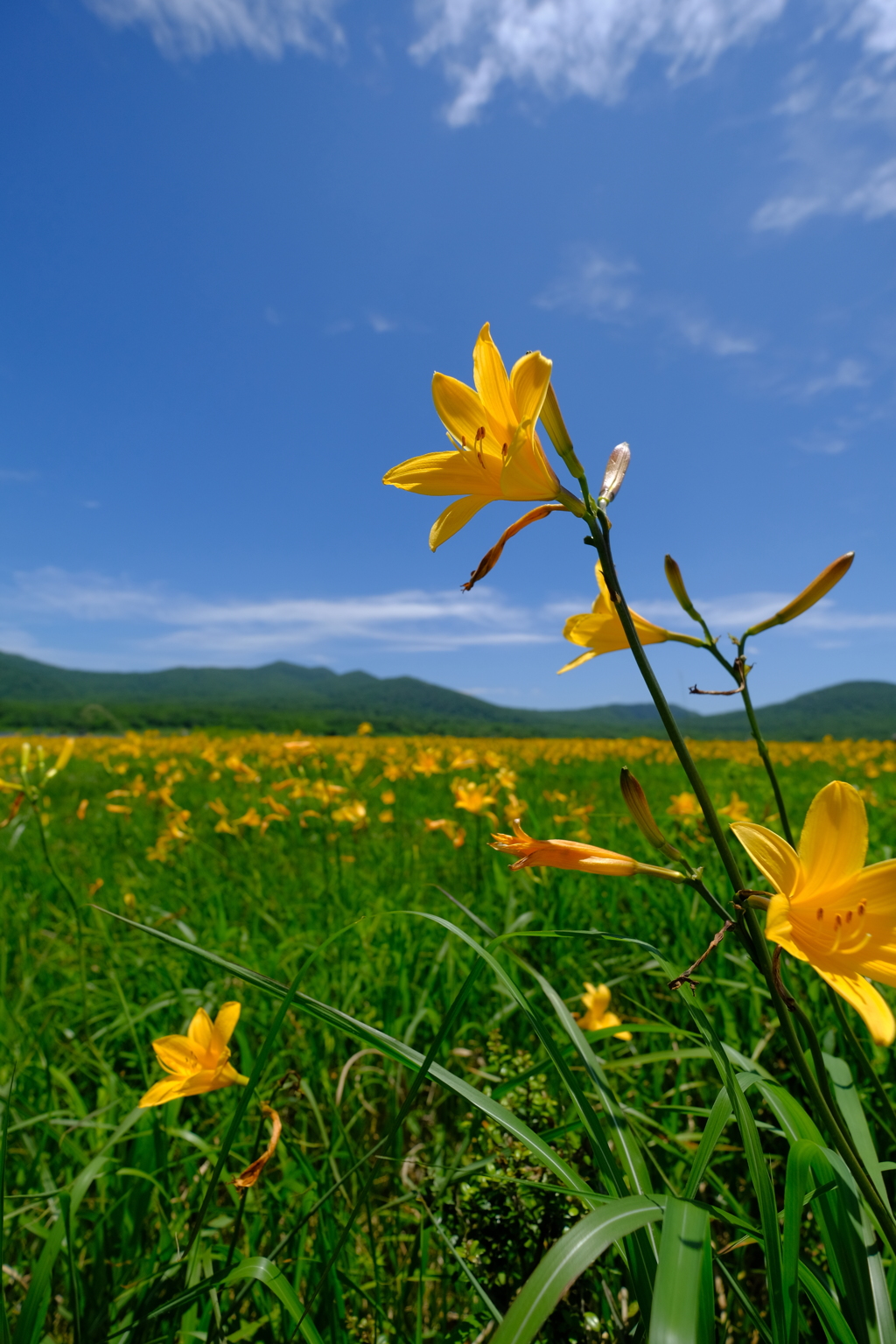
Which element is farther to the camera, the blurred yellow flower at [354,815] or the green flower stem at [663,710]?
the blurred yellow flower at [354,815]

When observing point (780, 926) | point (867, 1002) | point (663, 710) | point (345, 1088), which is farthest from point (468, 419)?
point (345, 1088)

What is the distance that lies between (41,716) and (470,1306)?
4570 cm

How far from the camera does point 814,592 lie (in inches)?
37.8

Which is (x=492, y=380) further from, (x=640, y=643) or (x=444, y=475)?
(x=640, y=643)

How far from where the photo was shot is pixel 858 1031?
1.79m

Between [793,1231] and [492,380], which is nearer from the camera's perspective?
[793,1231]

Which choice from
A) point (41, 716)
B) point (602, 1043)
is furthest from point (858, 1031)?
point (41, 716)

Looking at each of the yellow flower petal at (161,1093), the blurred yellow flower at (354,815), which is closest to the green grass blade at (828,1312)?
the yellow flower petal at (161,1093)

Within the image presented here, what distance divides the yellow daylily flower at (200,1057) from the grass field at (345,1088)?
0.38ft

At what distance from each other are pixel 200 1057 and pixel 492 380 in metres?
1.33

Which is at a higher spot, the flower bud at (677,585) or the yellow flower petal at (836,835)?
the flower bud at (677,585)

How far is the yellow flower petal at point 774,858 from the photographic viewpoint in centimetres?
69

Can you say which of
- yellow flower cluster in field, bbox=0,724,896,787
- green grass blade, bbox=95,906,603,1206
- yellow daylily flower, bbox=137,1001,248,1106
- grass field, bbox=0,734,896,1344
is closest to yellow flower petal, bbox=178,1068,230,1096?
yellow daylily flower, bbox=137,1001,248,1106

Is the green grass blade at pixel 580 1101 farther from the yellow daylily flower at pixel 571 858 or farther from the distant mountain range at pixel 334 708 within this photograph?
the distant mountain range at pixel 334 708
